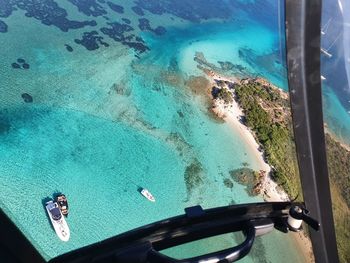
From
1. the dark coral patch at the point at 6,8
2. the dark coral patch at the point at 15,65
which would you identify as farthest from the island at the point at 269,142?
the dark coral patch at the point at 6,8

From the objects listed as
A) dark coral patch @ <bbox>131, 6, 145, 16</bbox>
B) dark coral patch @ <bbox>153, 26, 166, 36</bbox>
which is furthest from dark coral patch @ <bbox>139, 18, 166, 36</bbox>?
dark coral patch @ <bbox>131, 6, 145, 16</bbox>

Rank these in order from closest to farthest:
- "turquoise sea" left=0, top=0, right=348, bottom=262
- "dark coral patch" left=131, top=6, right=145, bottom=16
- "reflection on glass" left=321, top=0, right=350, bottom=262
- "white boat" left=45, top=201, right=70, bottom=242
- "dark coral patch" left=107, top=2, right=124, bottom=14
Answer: "white boat" left=45, top=201, right=70, bottom=242
"turquoise sea" left=0, top=0, right=348, bottom=262
"reflection on glass" left=321, top=0, right=350, bottom=262
"dark coral patch" left=107, top=2, right=124, bottom=14
"dark coral patch" left=131, top=6, right=145, bottom=16

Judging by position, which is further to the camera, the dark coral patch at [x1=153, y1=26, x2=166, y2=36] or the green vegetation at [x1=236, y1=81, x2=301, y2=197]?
the dark coral patch at [x1=153, y1=26, x2=166, y2=36]

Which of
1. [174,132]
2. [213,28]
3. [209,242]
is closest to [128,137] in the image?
[174,132]

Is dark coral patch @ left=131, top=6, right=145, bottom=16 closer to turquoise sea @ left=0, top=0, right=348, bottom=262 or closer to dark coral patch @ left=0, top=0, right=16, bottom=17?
turquoise sea @ left=0, top=0, right=348, bottom=262

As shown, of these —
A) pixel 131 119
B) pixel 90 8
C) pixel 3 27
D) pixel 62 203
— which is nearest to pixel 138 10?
pixel 90 8

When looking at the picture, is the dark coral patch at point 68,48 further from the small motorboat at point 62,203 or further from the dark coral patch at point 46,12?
the small motorboat at point 62,203

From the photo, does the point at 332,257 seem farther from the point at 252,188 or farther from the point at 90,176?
the point at 90,176
